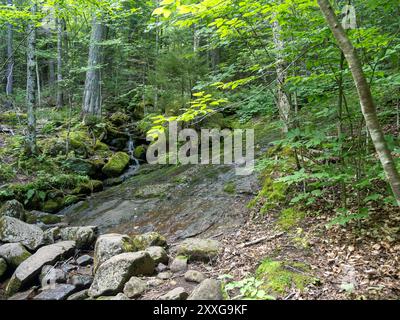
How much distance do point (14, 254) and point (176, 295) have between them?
3950 mm

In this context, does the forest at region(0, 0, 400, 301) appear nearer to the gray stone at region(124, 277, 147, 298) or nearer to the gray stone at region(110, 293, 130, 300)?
the gray stone at region(124, 277, 147, 298)

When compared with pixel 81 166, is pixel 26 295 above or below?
below

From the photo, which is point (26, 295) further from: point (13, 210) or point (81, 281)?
point (13, 210)

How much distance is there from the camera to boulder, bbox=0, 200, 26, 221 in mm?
7840

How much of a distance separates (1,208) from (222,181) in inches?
223

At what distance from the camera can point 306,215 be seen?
198 inches

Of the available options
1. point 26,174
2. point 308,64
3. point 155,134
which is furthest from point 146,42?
point 155,134

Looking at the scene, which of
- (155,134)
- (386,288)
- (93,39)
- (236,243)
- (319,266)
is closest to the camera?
(155,134)

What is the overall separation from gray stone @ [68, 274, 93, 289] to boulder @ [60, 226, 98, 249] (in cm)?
130

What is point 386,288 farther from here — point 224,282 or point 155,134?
point 155,134

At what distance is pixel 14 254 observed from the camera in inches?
233

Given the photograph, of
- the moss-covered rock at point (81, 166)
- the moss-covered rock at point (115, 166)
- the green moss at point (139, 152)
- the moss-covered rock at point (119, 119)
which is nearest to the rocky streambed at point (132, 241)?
the moss-covered rock at point (81, 166)

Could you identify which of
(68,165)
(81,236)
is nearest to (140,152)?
(68,165)

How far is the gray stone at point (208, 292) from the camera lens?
11.5 ft
